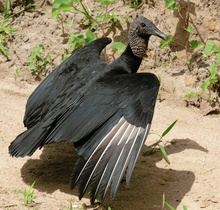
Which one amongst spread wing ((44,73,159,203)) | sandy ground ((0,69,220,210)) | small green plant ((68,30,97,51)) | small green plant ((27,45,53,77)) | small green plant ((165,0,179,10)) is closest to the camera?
spread wing ((44,73,159,203))

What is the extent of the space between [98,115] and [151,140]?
1243 millimetres

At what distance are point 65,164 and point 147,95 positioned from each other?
107 cm

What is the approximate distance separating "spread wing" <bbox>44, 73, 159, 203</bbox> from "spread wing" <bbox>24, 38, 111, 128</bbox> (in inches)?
16.3

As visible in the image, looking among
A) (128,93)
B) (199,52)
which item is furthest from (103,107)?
(199,52)

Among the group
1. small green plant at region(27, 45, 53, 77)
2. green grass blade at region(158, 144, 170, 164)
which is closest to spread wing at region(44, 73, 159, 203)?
green grass blade at region(158, 144, 170, 164)

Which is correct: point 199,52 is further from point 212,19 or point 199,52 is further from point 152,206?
point 152,206

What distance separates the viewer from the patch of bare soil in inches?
177

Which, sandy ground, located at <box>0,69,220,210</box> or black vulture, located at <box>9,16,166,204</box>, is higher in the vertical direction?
black vulture, located at <box>9,16,166,204</box>

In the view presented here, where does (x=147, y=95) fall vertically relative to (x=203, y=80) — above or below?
above

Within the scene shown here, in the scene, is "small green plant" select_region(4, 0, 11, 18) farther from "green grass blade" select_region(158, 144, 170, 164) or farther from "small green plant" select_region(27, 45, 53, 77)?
"green grass blade" select_region(158, 144, 170, 164)

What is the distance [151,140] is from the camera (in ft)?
17.9

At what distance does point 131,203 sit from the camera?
446 cm

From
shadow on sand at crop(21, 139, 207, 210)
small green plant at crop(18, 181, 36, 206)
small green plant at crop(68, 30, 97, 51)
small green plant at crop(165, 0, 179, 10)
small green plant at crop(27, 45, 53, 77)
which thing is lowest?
shadow on sand at crop(21, 139, 207, 210)

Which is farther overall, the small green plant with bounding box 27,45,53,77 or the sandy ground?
the small green plant with bounding box 27,45,53,77
